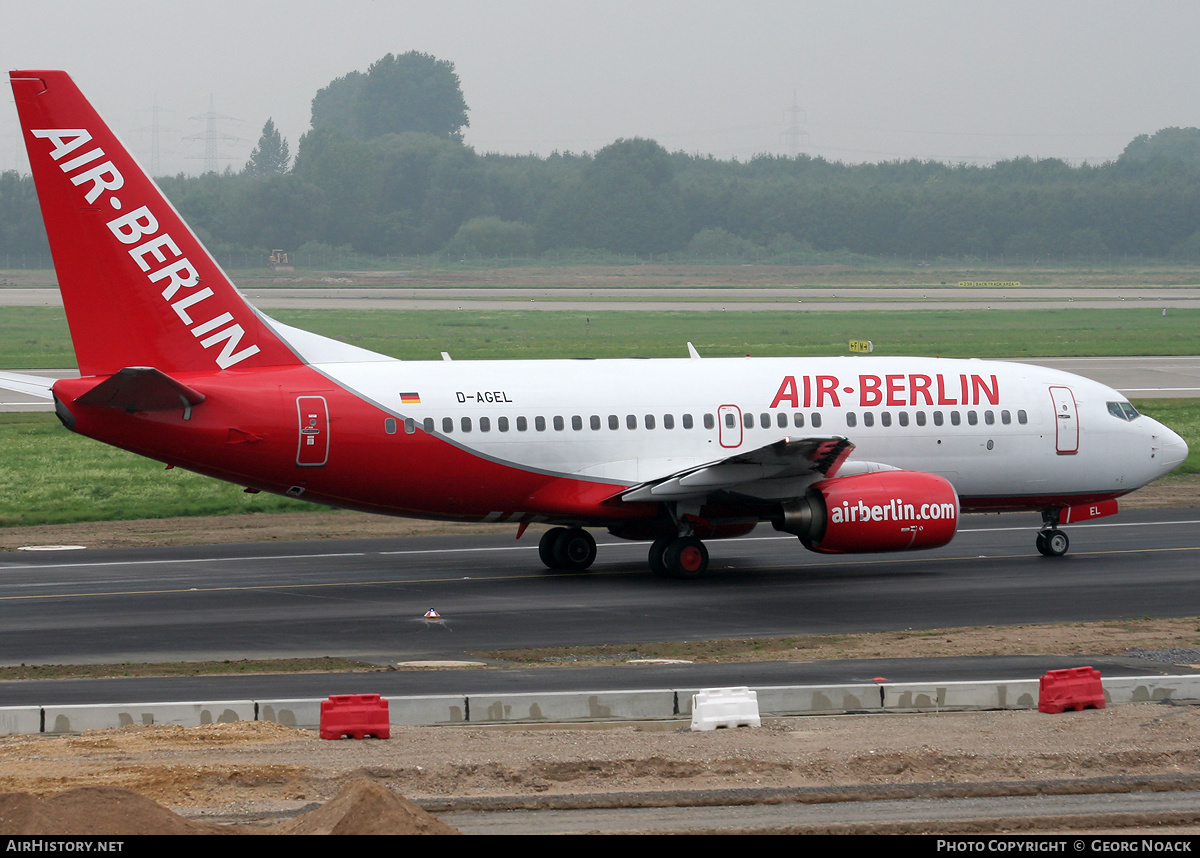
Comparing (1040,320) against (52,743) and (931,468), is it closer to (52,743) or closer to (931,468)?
(931,468)

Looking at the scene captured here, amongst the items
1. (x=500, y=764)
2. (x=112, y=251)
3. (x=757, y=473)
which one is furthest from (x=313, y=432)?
(x=500, y=764)

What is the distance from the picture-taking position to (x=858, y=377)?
30.7 m

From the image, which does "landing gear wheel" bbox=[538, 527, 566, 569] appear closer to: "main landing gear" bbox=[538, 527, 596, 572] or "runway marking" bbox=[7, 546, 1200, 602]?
"main landing gear" bbox=[538, 527, 596, 572]

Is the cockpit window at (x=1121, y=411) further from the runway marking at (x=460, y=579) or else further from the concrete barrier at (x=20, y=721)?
the concrete barrier at (x=20, y=721)

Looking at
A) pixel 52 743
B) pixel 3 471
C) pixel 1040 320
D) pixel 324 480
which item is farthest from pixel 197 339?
pixel 1040 320

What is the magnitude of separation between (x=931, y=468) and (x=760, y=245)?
161m

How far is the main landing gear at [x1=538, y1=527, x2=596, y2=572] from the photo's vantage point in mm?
29938

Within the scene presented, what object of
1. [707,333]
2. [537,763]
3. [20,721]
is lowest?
[20,721]

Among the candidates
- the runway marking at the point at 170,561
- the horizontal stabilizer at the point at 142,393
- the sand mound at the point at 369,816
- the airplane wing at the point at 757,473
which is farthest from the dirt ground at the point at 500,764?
the runway marking at the point at 170,561

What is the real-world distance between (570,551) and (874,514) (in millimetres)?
6426

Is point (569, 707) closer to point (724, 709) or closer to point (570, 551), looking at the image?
point (724, 709)

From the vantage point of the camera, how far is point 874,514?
27297 mm

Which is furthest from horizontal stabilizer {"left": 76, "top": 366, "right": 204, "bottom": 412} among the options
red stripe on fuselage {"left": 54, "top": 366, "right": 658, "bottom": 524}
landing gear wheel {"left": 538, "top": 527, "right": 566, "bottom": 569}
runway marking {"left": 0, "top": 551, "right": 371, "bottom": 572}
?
landing gear wheel {"left": 538, "top": 527, "right": 566, "bottom": 569}

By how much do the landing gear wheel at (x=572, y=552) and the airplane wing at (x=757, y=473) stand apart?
6.88 feet
